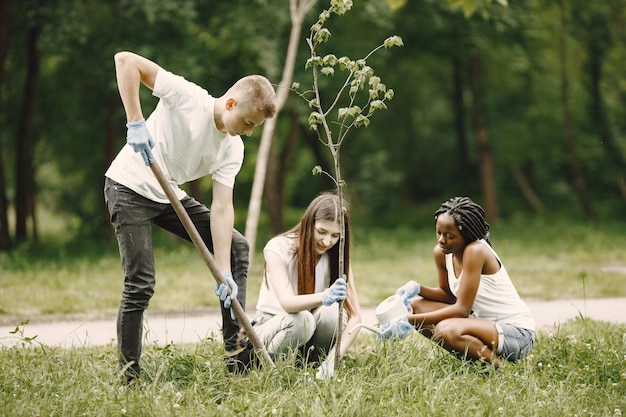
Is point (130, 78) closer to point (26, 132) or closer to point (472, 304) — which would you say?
point (472, 304)

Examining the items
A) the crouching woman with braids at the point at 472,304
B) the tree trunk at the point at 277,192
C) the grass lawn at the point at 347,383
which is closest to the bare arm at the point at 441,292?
the crouching woman with braids at the point at 472,304

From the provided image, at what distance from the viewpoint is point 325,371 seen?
12.2 feet

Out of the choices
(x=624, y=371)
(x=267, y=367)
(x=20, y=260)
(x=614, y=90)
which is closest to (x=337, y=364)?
(x=267, y=367)

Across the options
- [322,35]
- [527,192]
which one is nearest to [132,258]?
[322,35]

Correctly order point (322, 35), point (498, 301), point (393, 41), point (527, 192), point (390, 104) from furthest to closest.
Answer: point (527, 192), point (390, 104), point (498, 301), point (322, 35), point (393, 41)

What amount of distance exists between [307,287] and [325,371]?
1.87 ft

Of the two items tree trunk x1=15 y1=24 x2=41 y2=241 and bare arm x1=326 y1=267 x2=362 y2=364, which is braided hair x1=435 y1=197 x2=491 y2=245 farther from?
tree trunk x1=15 y1=24 x2=41 y2=241

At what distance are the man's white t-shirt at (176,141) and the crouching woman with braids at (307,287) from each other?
2.07 ft

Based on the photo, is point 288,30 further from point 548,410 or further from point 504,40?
point 548,410

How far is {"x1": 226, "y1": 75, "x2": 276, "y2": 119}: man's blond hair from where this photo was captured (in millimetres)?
3586

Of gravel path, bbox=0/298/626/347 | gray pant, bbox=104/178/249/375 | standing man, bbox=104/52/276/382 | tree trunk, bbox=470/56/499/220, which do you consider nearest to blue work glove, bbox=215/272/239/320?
standing man, bbox=104/52/276/382

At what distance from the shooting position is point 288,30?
13.6 meters

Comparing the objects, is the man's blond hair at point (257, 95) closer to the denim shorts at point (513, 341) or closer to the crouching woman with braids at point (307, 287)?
the crouching woman with braids at point (307, 287)

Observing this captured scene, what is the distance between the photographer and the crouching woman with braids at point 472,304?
405cm
